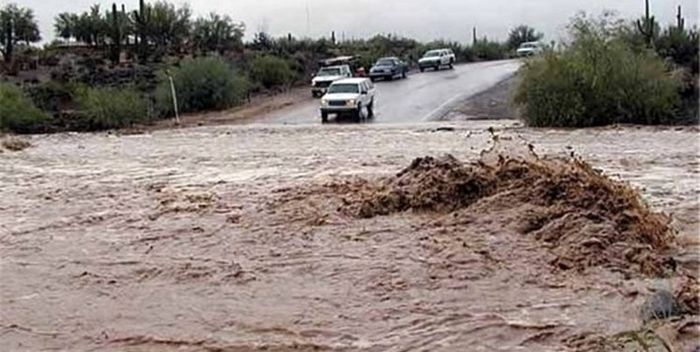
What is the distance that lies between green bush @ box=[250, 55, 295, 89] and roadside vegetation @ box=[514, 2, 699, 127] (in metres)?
25.9

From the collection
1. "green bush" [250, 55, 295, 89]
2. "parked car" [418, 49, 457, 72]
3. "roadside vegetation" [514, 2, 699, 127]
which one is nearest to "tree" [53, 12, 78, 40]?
"green bush" [250, 55, 295, 89]

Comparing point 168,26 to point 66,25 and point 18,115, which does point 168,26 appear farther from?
point 18,115

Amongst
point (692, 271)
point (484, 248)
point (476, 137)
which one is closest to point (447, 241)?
point (484, 248)

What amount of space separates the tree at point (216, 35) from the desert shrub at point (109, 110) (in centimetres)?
2472

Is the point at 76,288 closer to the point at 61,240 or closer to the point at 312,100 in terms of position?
the point at 61,240

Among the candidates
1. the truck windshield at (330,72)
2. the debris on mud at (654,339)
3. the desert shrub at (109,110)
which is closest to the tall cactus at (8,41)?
the desert shrub at (109,110)

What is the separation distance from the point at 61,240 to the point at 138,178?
7408 mm

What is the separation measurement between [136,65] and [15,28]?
426 inches

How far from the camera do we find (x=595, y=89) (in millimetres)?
34875

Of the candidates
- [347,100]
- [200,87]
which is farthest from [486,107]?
[200,87]

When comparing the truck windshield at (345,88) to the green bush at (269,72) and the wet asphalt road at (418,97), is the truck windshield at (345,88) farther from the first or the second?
the green bush at (269,72)

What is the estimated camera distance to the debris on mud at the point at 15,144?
105ft

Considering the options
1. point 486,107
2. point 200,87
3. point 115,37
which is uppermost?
point 115,37

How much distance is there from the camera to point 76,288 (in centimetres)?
1196
